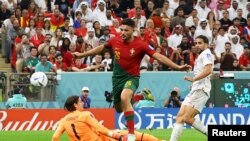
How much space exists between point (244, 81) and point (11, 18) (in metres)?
7.40

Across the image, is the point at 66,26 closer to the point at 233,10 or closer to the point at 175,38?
the point at 175,38

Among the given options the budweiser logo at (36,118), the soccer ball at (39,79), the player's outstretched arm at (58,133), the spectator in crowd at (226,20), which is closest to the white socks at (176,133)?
the player's outstretched arm at (58,133)

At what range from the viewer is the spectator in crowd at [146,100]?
27.4 metres

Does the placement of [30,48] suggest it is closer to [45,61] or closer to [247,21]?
[45,61]

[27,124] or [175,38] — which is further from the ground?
[175,38]

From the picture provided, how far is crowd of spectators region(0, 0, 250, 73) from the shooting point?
3069 cm

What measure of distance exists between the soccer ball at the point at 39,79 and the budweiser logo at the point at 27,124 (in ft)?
7.28

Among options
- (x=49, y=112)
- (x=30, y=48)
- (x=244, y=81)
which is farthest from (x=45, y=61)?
(x=244, y=81)

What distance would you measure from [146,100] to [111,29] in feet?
16.6

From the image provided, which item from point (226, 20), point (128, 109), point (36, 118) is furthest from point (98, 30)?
point (128, 109)

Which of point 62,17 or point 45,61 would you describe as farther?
point 62,17

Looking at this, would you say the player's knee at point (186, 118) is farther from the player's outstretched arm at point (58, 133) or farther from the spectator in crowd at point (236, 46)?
the spectator in crowd at point (236, 46)

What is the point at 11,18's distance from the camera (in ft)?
104

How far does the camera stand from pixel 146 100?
1091 inches
